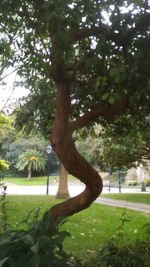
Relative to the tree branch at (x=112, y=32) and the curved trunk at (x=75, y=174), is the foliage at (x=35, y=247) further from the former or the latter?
the tree branch at (x=112, y=32)

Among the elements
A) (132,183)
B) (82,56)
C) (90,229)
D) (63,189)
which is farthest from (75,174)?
(132,183)

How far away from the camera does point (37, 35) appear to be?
3922 mm

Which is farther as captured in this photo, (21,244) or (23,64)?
(23,64)

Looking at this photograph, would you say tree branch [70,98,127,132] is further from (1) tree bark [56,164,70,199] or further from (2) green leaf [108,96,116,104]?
(1) tree bark [56,164,70,199]

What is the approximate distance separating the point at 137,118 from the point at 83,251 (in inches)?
108

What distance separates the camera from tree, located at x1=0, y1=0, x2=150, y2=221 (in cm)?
309

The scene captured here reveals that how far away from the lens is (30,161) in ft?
148

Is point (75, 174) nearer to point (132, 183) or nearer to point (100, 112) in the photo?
point (100, 112)

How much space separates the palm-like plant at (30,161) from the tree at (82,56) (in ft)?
131

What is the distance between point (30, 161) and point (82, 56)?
4224cm

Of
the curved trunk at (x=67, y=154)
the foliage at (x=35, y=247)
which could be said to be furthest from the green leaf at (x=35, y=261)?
the curved trunk at (x=67, y=154)

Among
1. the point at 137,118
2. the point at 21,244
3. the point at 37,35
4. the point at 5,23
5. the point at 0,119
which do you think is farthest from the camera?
the point at 0,119

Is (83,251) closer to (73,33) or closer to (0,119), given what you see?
(73,33)

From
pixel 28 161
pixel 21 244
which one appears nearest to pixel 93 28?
pixel 21 244
